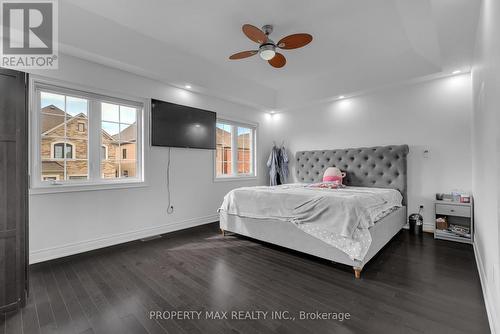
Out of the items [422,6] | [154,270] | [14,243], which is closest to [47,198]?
[14,243]

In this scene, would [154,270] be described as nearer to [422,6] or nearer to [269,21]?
[269,21]

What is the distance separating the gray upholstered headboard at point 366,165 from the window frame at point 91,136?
3244 millimetres

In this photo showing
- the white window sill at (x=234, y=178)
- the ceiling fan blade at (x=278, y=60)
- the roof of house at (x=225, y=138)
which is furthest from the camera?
the roof of house at (x=225, y=138)

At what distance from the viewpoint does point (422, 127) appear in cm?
368

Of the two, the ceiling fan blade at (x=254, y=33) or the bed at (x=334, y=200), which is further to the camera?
the bed at (x=334, y=200)

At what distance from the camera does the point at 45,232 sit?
8.59 ft

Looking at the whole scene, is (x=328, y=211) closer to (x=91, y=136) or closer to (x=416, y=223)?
(x=416, y=223)

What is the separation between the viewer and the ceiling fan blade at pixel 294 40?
2.41m

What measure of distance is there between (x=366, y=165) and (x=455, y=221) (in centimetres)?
146

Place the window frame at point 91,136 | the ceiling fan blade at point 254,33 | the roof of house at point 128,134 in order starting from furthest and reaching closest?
the roof of house at point 128,134, the window frame at point 91,136, the ceiling fan blade at point 254,33

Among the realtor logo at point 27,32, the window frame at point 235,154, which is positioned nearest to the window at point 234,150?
the window frame at point 235,154

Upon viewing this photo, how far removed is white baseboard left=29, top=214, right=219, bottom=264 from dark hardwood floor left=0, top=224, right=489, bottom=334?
0.09 metres

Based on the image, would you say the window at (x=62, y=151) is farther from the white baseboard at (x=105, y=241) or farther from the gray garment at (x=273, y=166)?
the gray garment at (x=273, y=166)

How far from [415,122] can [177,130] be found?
3914mm
